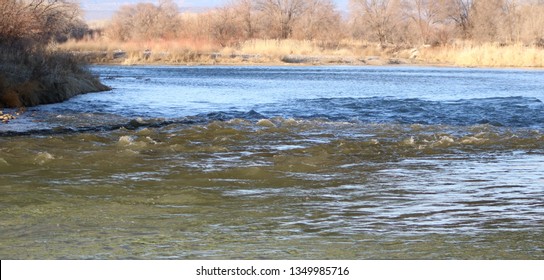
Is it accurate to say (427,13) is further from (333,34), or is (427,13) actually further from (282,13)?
(282,13)

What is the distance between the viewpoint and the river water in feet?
22.5

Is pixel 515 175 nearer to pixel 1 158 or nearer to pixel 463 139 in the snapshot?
pixel 463 139

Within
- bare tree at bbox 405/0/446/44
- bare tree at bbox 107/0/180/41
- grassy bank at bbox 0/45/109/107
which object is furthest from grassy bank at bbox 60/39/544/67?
grassy bank at bbox 0/45/109/107

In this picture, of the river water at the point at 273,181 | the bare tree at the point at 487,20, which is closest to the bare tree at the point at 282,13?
the bare tree at the point at 487,20

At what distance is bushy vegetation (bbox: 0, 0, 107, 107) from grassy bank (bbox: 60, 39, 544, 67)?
1863 centimetres

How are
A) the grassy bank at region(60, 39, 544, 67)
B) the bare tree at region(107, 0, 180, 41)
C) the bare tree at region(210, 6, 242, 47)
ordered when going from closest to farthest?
the grassy bank at region(60, 39, 544, 67), the bare tree at region(210, 6, 242, 47), the bare tree at region(107, 0, 180, 41)

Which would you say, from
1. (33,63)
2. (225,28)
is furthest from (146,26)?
(33,63)

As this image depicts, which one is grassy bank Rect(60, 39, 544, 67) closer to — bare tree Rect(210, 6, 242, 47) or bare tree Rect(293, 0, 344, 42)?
Answer: bare tree Rect(210, 6, 242, 47)

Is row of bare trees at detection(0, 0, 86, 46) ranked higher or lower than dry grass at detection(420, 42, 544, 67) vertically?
higher

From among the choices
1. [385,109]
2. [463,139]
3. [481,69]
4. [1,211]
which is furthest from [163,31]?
[1,211]

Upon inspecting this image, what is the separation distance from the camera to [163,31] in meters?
64.6

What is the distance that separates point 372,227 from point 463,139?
24.2 ft

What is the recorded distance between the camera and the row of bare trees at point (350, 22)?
2361 inches

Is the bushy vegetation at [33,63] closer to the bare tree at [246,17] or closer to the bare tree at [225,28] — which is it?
the bare tree at [225,28]
